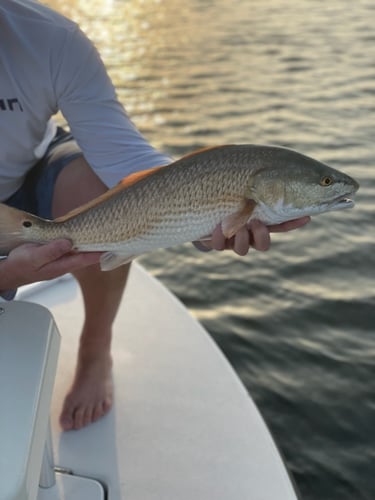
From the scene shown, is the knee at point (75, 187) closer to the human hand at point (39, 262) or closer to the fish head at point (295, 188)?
the human hand at point (39, 262)

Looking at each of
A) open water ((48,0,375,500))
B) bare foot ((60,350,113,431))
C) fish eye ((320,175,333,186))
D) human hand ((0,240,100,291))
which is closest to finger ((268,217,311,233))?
fish eye ((320,175,333,186))

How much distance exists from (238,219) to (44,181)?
0.76m

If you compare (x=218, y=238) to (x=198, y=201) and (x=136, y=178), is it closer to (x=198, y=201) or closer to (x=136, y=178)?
(x=198, y=201)

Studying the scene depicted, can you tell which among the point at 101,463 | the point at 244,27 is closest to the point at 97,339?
the point at 101,463

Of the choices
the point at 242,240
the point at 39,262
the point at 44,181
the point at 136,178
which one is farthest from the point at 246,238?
the point at 44,181

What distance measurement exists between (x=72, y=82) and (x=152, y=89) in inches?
266

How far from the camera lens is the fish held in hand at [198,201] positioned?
1.82 meters

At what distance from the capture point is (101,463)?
2059 mm

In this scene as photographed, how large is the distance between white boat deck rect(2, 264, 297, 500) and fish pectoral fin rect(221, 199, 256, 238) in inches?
26.9

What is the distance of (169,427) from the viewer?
2.21 m

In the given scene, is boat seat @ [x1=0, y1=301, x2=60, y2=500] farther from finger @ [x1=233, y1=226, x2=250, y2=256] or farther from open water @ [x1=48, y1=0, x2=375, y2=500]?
open water @ [x1=48, y1=0, x2=375, y2=500]

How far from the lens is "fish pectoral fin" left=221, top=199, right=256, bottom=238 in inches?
72.1

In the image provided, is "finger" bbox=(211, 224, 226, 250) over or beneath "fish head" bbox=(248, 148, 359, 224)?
beneath

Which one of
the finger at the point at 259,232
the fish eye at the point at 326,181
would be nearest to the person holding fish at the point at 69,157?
the finger at the point at 259,232
